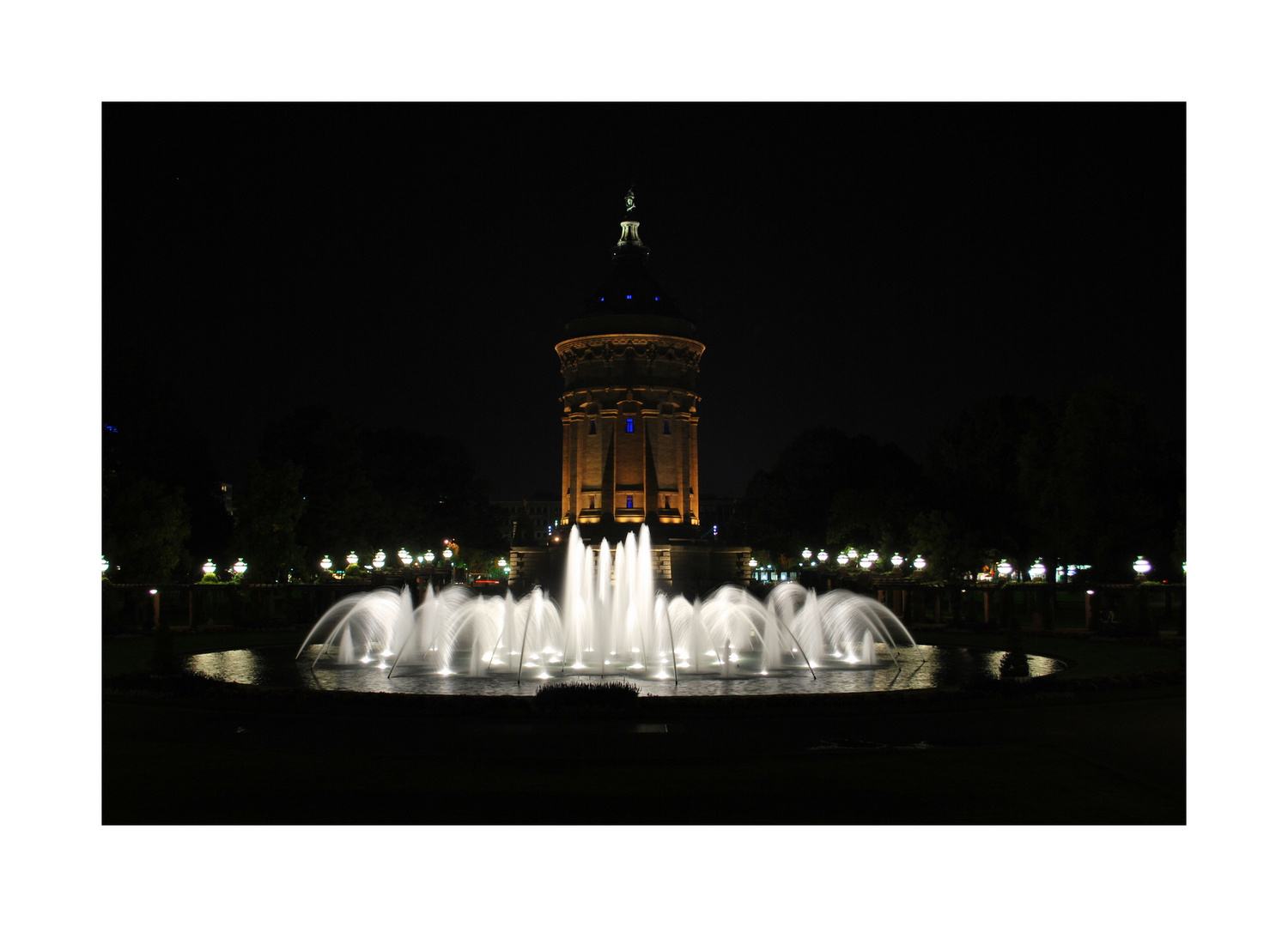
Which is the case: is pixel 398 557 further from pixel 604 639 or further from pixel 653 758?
pixel 653 758

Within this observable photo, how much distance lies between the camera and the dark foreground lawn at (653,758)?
398 inches

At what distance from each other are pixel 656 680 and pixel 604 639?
6.49 metres

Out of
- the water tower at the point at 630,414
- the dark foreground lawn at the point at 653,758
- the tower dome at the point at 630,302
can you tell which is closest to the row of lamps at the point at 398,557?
the water tower at the point at 630,414

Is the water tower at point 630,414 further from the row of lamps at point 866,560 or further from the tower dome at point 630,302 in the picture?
the row of lamps at point 866,560

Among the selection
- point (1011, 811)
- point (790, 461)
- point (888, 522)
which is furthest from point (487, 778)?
point (790, 461)

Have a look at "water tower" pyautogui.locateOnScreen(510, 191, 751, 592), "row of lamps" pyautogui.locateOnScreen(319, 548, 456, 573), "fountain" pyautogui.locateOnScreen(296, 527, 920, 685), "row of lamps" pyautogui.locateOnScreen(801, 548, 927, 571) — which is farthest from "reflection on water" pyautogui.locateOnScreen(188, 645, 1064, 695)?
"water tower" pyautogui.locateOnScreen(510, 191, 751, 592)

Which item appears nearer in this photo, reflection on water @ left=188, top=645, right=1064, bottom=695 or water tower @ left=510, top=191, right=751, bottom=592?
reflection on water @ left=188, top=645, right=1064, bottom=695

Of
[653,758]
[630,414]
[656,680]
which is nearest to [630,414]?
[630,414]

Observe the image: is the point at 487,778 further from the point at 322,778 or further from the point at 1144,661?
the point at 1144,661

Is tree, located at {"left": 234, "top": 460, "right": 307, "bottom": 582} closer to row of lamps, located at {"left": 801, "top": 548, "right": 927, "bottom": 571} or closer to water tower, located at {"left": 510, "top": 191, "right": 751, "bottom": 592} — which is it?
row of lamps, located at {"left": 801, "top": 548, "right": 927, "bottom": 571}

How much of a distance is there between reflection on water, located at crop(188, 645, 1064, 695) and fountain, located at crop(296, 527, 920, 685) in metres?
0.37

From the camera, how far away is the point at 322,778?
1137cm

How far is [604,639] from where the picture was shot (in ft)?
92.1

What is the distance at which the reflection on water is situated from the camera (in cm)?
1986
